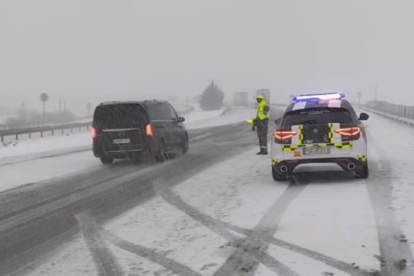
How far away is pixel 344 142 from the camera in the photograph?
10.2m

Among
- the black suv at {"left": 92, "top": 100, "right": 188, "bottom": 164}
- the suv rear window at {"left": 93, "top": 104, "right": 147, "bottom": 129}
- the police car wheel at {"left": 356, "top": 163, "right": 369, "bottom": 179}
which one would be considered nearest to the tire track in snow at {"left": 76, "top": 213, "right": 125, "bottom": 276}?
the police car wheel at {"left": 356, "top": 163, "right": 369, "bottom": 179}

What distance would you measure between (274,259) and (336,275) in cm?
78

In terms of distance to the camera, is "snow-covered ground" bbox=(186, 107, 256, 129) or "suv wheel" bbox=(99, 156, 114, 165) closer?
"suv wheel" bbox=(99, 156, 114, 165)

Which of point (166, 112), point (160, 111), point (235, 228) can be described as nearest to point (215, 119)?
point (166, 112)

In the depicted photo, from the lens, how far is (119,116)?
51.9 ft

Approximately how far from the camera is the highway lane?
6.81 m

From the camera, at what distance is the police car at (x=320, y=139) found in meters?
10.2

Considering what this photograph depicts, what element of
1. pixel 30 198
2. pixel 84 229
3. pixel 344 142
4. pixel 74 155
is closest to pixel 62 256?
pixel 84 229

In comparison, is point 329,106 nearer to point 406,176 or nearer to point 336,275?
point 406,176

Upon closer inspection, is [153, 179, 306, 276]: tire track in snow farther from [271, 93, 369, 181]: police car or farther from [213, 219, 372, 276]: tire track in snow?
[271, 93, 369, 181]: police car

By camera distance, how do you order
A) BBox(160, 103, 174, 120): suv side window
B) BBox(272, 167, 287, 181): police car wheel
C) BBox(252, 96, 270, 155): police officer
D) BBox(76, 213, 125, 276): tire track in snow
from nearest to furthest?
1. BBox(76, 213, 125, 276): tire track in snow
2. BBox(272, 167, 287, 181): police car wheel
3. BBox(252, 96, 270, 155): police officer
4. BBox(160, 103, 174, 120): suv side window

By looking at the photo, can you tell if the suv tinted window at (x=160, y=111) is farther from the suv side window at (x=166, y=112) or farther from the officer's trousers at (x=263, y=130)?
the officer's trousers at (x=263, y=130)

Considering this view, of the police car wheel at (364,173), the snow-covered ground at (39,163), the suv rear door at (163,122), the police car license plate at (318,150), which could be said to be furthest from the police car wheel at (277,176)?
the suv rear door at (163,122)

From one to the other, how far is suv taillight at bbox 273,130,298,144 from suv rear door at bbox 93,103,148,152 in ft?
19.4
